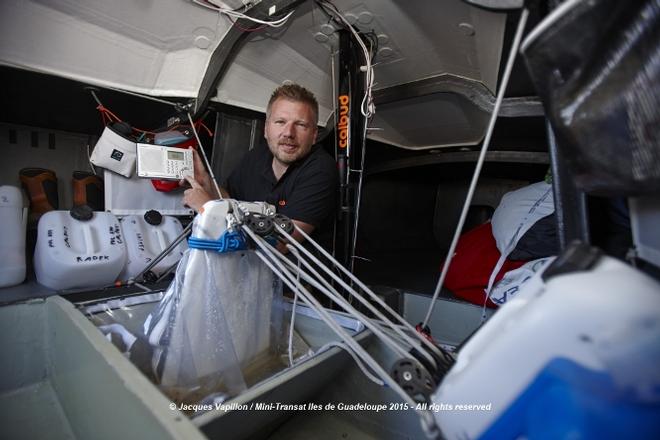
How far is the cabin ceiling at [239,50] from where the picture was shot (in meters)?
1.17

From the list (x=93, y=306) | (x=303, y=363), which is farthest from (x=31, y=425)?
(x=303, y=363)

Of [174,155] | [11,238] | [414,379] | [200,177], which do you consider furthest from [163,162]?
[414,379]

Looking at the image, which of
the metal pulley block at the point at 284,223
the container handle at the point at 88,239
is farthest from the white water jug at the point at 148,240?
the metal pulley block at the point at 284,223

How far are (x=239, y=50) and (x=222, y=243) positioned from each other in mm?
1280

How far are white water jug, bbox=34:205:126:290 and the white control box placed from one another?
0.89 feet

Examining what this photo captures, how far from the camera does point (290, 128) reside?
53.4 inches

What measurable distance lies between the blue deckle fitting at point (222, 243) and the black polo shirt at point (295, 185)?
1.80 feet

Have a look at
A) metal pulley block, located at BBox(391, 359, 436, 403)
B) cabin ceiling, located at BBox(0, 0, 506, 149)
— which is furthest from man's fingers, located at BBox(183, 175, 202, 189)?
metal pulley block, located at BBox(391, 359, 436, 403)

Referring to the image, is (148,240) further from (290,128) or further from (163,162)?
(290,128)

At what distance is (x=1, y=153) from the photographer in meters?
1.49

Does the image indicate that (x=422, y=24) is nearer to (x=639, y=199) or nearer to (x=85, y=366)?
Result: (x=639, y=199)

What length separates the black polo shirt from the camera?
125 cm

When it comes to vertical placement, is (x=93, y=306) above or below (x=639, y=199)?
below

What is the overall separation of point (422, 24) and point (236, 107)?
109 centimetres
